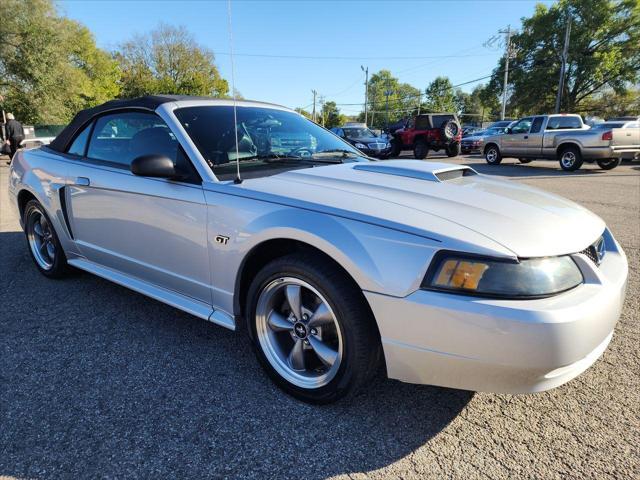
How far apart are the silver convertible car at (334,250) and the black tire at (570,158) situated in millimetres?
12825

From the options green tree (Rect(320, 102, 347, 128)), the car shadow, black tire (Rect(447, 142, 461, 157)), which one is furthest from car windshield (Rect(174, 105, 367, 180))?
green tree (Rect(320, 102, 347, 128))

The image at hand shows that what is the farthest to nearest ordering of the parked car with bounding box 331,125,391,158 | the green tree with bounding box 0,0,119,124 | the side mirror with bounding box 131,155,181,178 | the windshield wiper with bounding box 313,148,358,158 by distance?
the green tree with bounding box 0,0,119,124, the parked car with bounding box 331,125,391,158, the windshield wiper with bounding box 313,148,358,158, the side mirror with bounding box 131,155,181,178

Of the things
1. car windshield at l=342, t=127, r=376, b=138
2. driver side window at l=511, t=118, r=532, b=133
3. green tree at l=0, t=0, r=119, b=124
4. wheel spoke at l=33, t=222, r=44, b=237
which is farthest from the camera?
green tree at l=0, t=0, r=119, b=124

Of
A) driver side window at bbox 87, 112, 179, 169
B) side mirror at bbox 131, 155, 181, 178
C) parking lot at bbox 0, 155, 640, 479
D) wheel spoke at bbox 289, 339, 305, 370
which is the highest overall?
driver side window at bbox 87, 112, 179, 169

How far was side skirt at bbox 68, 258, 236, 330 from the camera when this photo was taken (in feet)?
8.03

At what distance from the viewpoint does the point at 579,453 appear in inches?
73.3

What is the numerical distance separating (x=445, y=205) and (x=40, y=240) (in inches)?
152

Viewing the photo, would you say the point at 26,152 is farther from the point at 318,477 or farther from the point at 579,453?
the point at 579,453

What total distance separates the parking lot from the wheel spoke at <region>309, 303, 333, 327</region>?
431 mm

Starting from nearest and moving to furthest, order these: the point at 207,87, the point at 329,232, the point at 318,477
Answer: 1. the point at 318,477
2. the point at 329,232
3. the point at 207,87

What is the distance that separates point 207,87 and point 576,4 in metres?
43.3

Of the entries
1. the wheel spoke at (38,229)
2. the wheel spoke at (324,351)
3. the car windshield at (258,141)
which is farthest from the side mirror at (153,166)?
the wheel spoke at (38,229)

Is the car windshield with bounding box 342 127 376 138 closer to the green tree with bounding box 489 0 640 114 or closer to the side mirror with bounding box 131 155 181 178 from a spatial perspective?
the side mirror with bounding box 131 155 181 178

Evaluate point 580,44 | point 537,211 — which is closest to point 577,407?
point 537,211
